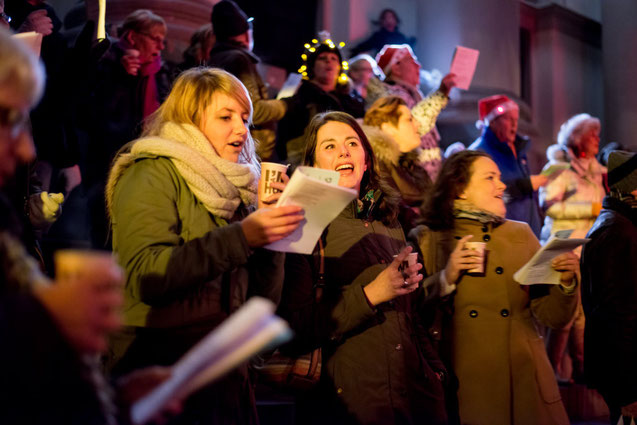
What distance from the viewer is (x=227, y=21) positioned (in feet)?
20.2

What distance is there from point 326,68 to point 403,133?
49.0 inches

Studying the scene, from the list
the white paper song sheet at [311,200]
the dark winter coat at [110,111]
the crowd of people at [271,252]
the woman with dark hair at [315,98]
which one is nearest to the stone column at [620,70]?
the crowd of people at [271,252]

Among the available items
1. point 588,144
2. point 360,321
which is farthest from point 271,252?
point 588,144

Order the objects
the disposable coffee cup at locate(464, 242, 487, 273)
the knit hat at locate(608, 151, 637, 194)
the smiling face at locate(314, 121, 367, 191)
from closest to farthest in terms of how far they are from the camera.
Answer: the smiling face at locate(314, 121, 367, 191), the disposable coffee cup at locate(464, 242, 487, 273), the knit hat at locate(608, 151, 637, 194)

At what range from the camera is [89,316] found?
4.84 feet

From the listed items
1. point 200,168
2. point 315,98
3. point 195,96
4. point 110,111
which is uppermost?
point 315,98

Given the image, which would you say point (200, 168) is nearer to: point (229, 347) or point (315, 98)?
point (229, 347)

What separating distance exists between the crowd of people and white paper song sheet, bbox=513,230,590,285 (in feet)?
0.34

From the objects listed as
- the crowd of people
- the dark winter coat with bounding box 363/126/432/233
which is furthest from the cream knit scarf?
the dark winter coat with bounding box 363/126/432/233

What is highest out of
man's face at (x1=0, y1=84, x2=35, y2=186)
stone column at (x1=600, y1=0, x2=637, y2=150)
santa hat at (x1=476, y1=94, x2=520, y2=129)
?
stone column at (x1=600, y1=0, x2=637, y2=150)

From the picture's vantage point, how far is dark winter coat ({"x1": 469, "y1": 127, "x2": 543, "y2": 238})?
6.68 m

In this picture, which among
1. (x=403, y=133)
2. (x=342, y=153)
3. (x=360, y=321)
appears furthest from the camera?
(x=403, y=133)

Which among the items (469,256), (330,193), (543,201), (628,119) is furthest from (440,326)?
(628,119)

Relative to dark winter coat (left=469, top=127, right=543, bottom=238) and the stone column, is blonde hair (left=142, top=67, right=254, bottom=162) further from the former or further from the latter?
the stone column
